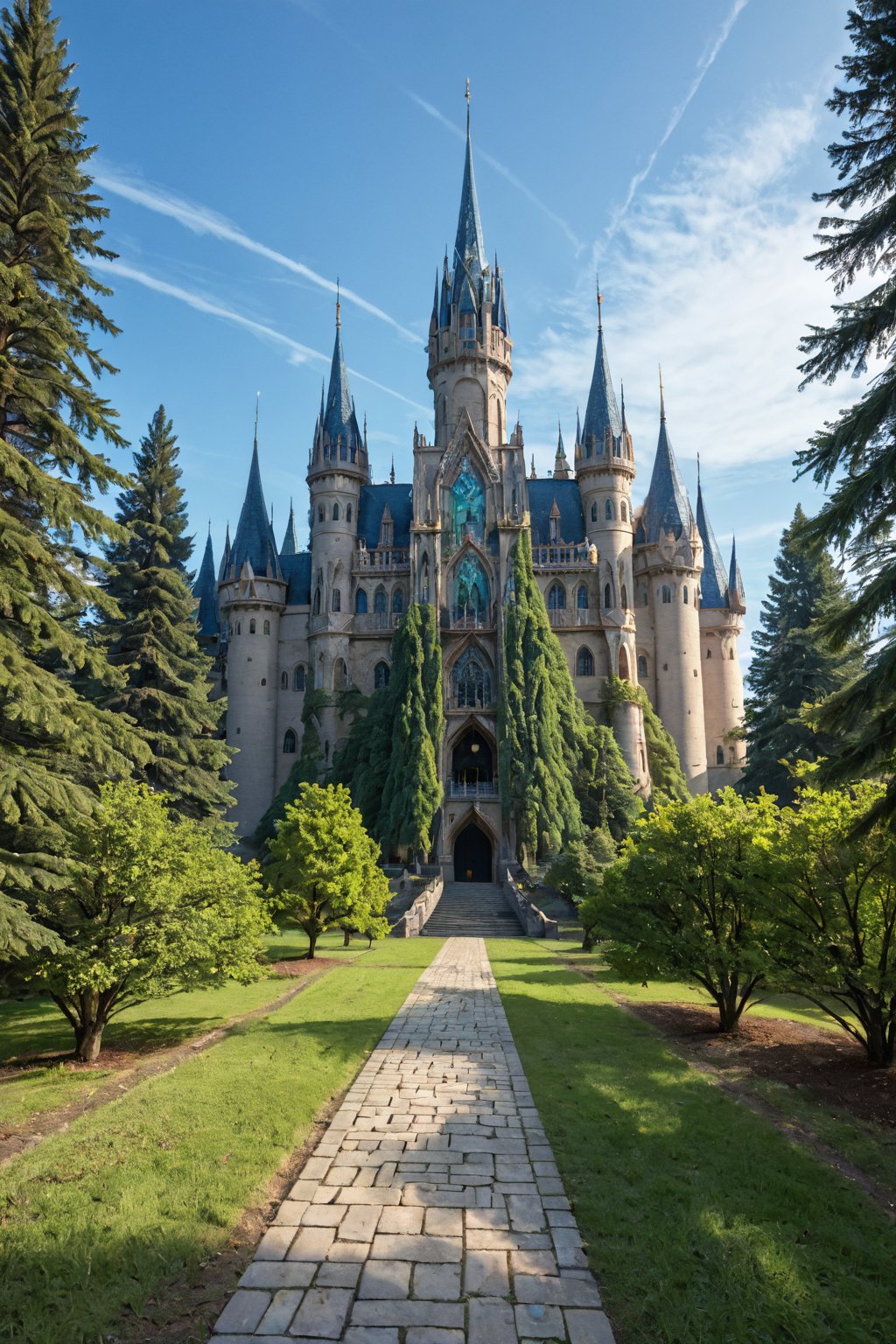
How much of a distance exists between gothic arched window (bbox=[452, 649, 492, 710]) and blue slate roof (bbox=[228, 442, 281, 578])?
1343cm

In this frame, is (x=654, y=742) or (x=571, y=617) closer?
(x=654, y=742)

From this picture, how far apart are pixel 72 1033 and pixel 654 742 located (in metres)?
36.5

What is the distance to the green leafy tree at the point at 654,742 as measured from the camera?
44.4 metres

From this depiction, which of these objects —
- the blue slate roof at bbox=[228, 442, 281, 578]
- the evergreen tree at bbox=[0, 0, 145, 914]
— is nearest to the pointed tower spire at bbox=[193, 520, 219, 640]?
the blue slate roof at bbox=[228, 442, 281, 578]

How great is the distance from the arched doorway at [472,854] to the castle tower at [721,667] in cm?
1474

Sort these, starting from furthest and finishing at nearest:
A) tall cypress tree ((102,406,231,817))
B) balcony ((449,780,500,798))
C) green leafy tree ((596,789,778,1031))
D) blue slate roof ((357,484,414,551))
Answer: blue slate roof ((357,484,414,551)) < balcony ((449,780,500,798)) < tall cypress tree ((102,406,231,817)) < green leafy tree ((596,789,778,1031))

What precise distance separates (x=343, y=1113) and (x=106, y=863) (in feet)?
16.2

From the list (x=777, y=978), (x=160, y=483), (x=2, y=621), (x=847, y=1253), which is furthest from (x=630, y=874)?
(x=160, y=483)

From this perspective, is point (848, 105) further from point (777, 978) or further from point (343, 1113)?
point (343, 1113)

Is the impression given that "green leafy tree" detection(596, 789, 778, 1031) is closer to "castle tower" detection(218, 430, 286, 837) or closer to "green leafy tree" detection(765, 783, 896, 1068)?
"green leafy tree" detection(765, 783, 896, 1068)

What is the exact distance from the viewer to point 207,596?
54281mm

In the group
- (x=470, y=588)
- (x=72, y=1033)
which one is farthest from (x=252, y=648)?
(x=72, y=1033)

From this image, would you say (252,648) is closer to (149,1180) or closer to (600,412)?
(600,412)

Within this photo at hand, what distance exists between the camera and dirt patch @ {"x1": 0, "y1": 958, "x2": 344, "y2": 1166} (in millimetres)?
8320
